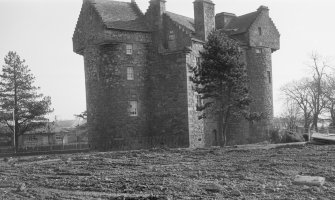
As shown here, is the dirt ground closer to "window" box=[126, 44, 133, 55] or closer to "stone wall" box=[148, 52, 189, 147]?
"stone wall" box=[148, 52, 189, 147]

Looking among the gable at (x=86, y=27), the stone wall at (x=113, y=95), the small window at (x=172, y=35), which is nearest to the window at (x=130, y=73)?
the stone wall at (x=113, y=95)

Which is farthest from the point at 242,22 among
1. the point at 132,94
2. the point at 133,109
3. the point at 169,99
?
the point at 133,109

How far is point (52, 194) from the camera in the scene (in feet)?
46.7

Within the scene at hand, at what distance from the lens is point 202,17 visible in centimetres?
4378

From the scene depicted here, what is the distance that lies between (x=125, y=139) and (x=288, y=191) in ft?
93.4

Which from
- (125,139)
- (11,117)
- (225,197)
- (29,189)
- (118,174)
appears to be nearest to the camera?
(225,197)

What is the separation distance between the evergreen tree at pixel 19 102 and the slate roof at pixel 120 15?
13394 millimetres

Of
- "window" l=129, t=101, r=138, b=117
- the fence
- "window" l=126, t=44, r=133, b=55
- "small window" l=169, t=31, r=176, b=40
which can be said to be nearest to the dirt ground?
"window" l=129, t=101, r=138, b=117

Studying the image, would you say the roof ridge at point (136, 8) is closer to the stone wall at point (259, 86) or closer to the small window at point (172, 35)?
the small window at point (172, 35)

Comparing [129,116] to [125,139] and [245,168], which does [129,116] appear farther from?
[245,168]

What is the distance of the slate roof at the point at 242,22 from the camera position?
159 ft

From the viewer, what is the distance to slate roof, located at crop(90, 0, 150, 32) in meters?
41.2

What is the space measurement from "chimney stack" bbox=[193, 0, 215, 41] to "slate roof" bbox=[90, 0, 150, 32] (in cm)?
503

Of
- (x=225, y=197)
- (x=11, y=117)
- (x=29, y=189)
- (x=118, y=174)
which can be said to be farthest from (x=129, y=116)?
(x=225, y=197)
